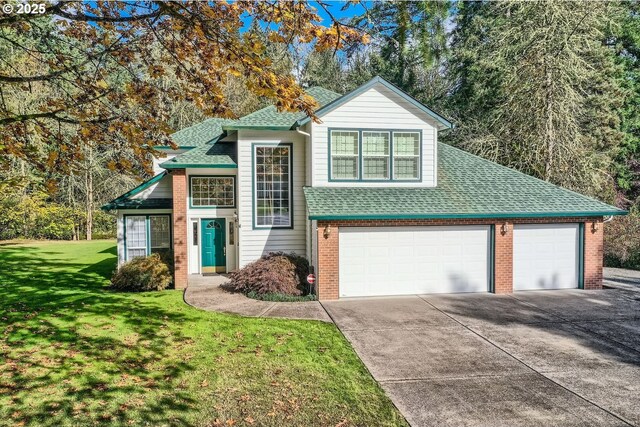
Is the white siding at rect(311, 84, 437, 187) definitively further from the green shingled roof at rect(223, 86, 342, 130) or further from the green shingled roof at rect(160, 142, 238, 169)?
the green shingled roof at rect(160, 142, 238, 169)

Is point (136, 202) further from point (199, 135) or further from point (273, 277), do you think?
point (273, 277)

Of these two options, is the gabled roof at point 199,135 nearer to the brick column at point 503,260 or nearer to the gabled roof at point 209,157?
the gabled roof at point 209,157

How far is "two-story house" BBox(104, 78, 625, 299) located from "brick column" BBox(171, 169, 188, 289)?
0.03 metres

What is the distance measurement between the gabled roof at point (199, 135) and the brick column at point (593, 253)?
549 inches

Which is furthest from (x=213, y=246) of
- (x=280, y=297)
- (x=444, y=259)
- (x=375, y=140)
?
(x=444, y=259)

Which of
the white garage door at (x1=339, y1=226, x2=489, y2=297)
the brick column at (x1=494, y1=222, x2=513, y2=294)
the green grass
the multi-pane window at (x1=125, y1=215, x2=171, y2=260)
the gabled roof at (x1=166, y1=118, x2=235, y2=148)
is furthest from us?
the gabled roof at (x1=166, y1=118, x2=235, y2=148)

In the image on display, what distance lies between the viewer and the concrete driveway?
→ 6156 mm

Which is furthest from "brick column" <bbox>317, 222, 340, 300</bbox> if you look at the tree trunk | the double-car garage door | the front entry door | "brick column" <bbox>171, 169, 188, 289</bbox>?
the tree trunk

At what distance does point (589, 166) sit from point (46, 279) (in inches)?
992

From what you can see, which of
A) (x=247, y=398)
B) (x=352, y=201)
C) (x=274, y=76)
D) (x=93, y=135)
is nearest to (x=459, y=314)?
(x=352, y=201)

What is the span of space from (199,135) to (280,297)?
992 cm

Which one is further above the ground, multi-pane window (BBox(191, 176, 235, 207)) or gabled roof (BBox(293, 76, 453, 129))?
gabled roof (BBox(293, 76, 453, 129))

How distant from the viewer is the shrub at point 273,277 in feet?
42.7

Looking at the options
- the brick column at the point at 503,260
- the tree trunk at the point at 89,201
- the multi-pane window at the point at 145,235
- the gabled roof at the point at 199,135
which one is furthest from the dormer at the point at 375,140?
the tree trunk at the point at 89,201
